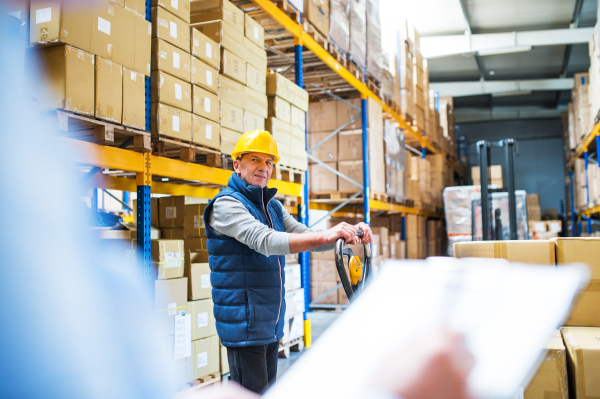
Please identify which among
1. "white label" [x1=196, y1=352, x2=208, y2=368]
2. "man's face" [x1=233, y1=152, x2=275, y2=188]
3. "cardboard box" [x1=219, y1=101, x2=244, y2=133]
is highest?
"cardboard box" [x1=219, y1=101, x2=244, y2=133]

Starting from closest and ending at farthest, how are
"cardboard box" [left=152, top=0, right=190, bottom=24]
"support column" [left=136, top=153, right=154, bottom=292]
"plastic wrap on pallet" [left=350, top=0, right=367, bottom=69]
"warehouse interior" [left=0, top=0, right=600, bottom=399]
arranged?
"warehouse interior" [left=0, top=0, right=600, bottom=399]
"support column" [left=136, top=153, right=154, bottom=292]
"cardboard box" [left=152, top=0, right=190, bottom=24]
"plastic wrap on pallet" [left=350, top=0, right=367, bottom=69]

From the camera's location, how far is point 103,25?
9.28 feet

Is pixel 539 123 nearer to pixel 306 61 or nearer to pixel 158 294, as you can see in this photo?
pixel 306 61

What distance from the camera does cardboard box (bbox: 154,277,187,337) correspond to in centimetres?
328

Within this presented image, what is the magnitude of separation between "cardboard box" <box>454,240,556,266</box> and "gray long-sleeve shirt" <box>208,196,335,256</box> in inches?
48.5

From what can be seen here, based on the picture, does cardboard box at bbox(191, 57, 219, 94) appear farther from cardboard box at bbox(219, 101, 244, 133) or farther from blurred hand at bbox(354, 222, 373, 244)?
blurred hand at bbox(354, 222, 373, 244)

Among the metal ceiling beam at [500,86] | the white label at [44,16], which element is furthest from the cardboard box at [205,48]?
the metal ceiling beam at [500,86]

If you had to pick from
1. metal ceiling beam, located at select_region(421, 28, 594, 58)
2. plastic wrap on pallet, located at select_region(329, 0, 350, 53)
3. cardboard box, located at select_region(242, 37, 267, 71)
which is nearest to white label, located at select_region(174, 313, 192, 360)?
cardboard box, located at select_region(242, 37, 267, 71)

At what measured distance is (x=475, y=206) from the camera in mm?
8852

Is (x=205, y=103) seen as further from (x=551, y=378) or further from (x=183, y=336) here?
(x=551, y=378)

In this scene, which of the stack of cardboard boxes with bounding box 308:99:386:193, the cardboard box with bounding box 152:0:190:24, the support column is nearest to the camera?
the support column

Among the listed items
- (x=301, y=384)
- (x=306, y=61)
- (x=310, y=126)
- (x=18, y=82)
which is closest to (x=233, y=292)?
(x=18, y=82)

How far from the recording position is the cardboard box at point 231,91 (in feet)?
13.3

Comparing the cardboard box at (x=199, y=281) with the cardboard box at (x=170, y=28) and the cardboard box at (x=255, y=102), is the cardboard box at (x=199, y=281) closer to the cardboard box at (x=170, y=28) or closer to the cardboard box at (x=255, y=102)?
the cardboard box at (x=255, y=102)
